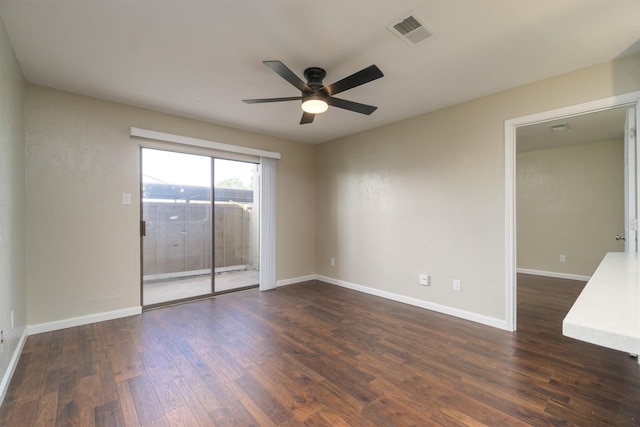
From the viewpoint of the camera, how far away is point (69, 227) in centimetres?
304

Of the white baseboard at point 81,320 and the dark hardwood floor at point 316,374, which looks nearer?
the dark hardwood floor at point 316,374

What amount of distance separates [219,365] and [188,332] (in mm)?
823

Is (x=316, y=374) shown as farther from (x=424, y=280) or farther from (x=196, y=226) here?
(x=196, y=226)

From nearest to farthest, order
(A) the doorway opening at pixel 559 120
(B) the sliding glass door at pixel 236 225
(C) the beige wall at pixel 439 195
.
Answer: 1. (A) the doorway opening at pixel 559 120
2. (C) the beige wall at pixel 439 195
3. (B) the sliding glass door at pixel 236 225

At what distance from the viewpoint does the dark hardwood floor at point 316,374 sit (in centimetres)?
172

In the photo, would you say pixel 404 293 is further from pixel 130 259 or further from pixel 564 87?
pixel 130 259

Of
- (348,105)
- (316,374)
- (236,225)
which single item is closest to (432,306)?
(316,374)

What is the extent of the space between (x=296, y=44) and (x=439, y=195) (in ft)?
7.87

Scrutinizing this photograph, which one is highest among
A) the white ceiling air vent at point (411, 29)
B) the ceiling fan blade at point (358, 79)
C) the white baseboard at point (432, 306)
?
the white ceiling air vent at point (411, 29)

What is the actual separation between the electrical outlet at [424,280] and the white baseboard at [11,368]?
3849 mm

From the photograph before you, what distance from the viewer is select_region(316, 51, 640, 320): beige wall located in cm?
286

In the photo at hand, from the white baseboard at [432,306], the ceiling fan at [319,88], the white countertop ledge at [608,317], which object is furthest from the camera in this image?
the white baseboard at [432,306]

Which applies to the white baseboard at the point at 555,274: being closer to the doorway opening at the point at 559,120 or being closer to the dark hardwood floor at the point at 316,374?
the dark hardwood floor at the point at 316,374

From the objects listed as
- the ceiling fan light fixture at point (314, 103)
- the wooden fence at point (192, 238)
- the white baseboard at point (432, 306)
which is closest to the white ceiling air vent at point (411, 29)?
the ceiling fan light fixture at point (314, 103)
